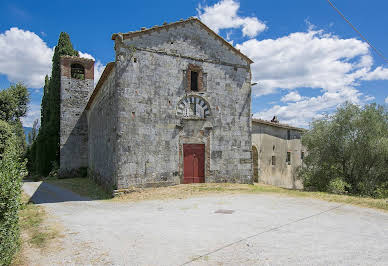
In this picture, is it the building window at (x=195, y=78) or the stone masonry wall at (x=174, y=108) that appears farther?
the building window at (x=195, y=78)

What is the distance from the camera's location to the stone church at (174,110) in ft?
40.7

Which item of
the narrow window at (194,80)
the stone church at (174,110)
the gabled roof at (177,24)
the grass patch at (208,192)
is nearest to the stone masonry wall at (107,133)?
the stone church at (174,110)

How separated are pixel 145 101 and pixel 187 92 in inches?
98.0

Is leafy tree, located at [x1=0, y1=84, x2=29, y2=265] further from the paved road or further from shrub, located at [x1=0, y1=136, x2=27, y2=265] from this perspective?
the paved road

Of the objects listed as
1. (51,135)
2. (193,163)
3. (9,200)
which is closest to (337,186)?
(193,163)

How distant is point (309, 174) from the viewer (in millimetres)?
15445

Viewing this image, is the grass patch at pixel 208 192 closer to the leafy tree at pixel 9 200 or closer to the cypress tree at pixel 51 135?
the leafy tree at pixel 9 200

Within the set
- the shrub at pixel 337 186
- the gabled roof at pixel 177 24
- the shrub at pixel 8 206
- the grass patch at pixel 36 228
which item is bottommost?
the grass patch at pixel 36 228

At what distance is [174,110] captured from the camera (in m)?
13.7

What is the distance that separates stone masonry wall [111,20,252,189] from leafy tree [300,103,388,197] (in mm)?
3909

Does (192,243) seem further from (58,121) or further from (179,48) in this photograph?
(58,121)

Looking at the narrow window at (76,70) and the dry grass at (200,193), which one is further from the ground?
the narrow window at (76,70)

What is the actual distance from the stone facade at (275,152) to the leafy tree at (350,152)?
5.22 m

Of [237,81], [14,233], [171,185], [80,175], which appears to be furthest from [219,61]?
[80,175]
